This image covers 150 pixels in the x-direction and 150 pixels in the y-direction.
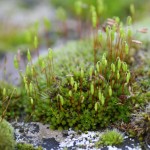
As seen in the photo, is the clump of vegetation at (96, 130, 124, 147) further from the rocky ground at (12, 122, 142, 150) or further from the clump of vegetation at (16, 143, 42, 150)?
the clump of vegetation at (16, 143, 42, 150)

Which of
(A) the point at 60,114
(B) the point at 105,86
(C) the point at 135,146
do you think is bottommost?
(C) the point at 135,146

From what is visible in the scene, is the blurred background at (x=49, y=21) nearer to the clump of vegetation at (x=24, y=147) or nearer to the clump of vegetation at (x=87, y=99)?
the clump of vegetation at (x=87, y=99)

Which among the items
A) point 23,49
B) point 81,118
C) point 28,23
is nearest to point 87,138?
point 81,118

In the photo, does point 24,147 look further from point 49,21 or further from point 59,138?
point 49,21

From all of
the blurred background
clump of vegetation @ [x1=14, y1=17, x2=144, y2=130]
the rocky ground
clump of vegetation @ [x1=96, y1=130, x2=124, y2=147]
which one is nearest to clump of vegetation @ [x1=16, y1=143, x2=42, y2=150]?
the rocky ground

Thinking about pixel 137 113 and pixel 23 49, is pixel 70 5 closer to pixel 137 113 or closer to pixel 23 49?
pixel 23 49

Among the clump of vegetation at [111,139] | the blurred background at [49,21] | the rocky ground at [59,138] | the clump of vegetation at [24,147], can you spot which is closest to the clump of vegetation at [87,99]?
the rocky ground at [59,138]
